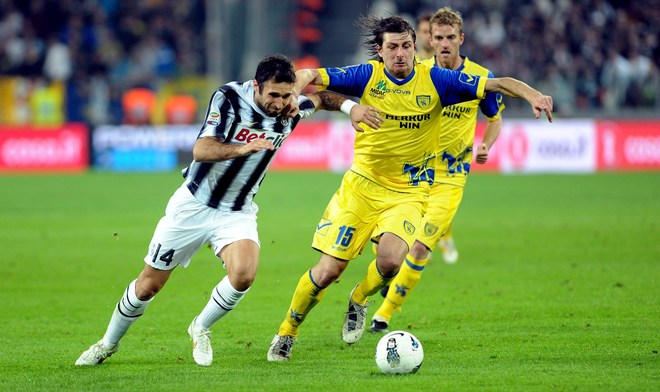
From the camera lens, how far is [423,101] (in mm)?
8211

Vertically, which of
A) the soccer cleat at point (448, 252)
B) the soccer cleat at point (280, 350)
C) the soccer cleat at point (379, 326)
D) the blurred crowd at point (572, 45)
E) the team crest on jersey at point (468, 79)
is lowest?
the blurred crowd at point (572, 45)

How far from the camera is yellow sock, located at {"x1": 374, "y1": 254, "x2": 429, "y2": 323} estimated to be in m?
8.98

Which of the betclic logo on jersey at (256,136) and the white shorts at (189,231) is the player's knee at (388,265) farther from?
the betclic logo on jersey at (256,136)

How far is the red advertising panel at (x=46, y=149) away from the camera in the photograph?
2769 cm

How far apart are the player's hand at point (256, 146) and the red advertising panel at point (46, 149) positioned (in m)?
21.7

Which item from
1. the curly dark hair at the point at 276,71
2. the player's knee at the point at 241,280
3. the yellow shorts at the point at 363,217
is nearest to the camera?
the curly dark hair at the point at 276,71

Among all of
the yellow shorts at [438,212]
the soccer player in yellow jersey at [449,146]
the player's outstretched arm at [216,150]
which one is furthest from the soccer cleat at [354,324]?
the player's outstretched arm at [216,150]

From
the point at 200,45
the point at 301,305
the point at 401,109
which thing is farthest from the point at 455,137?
the point at 200,45

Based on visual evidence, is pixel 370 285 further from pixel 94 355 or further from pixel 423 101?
pixel 94 355

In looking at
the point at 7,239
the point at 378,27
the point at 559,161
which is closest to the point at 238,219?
the point at 378,27

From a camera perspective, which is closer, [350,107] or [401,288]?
[350,107]

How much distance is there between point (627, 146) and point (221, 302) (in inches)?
825

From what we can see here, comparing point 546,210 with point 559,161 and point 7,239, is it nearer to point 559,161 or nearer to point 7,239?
point 559,161

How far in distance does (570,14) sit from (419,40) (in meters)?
20.5
